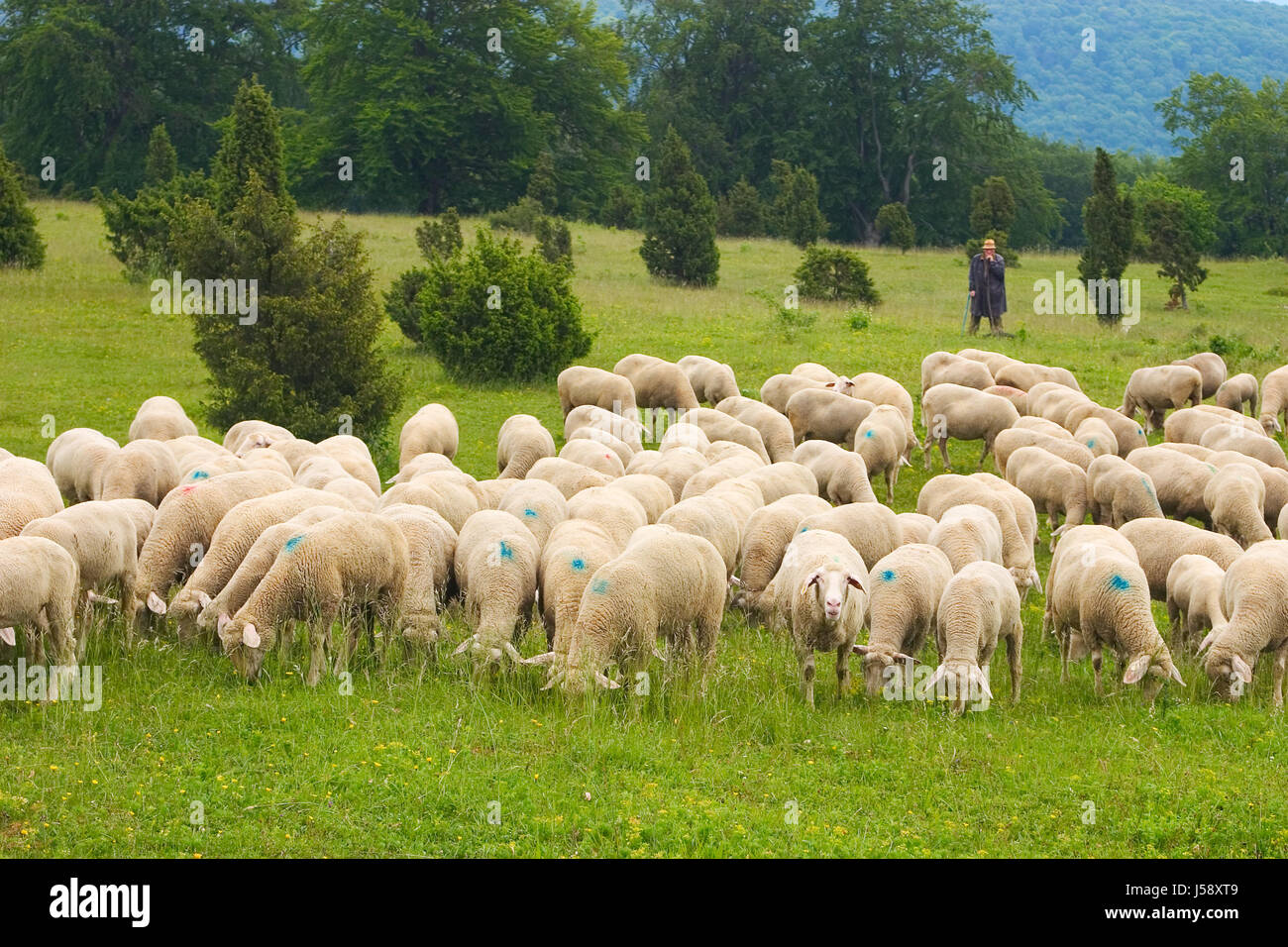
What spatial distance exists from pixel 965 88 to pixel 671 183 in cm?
3607

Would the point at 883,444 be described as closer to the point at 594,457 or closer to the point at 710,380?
the point at 594,457

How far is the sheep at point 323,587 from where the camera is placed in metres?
9.58

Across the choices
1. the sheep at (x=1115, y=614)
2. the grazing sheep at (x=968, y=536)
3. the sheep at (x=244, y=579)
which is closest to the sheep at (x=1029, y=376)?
the grazing sheep at (x=968, y=536)

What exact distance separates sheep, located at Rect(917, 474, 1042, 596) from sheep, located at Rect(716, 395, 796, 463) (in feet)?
11.1

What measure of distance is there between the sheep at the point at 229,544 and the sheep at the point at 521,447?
429 cm

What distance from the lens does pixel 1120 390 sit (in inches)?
875

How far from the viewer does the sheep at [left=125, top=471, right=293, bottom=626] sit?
11.0 m

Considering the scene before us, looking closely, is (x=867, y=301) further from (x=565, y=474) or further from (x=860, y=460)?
(x=565, y=474)

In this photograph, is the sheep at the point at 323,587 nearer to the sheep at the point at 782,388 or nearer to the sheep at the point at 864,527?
the sheep at the point at 864,527

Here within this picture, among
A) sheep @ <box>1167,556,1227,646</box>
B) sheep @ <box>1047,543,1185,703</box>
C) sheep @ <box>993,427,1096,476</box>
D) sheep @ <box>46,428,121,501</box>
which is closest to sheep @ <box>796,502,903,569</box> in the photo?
sheep @ <box>1047,543,1185,703</box>

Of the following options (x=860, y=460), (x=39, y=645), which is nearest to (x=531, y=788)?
(x=39, y=645)

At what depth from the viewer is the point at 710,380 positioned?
20922mm

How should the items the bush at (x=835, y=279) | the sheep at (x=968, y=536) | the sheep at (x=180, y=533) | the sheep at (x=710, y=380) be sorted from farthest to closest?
the bush at (x=835, y=279) → the sheep at (x=710, y=380) → the sheep at (x=968, y=536) → the sheep at (x=180, y=533)

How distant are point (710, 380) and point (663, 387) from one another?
0.92 meters
